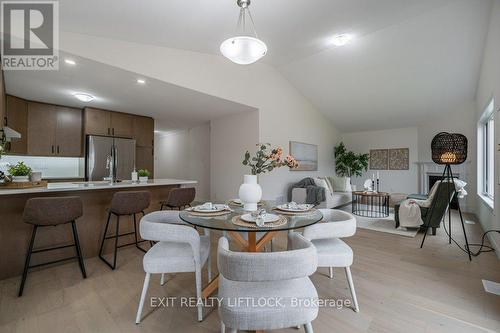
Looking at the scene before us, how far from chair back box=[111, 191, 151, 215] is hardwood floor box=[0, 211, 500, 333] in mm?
619

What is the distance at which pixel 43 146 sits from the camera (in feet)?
13.1

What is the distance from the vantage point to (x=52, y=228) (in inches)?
98.7

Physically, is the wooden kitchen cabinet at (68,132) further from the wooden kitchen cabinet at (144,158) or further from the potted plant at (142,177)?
the potted plant at (142,177)

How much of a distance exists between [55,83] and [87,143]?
1394 millimetres

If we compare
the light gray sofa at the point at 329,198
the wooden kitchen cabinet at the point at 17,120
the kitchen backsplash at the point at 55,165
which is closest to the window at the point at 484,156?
the light gray sofa at the point at 329,198

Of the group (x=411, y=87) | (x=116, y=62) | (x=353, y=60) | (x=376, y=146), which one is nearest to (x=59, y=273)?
(x=116, y=62)

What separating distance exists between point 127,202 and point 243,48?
2130 millimetres

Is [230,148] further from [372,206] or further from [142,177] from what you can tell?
[372,206]

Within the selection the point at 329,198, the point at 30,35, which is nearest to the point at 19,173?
the point at 30,35

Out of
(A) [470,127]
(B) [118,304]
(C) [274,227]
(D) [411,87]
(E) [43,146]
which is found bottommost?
(B) [118,304]

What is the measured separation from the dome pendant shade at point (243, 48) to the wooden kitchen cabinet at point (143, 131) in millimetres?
3662

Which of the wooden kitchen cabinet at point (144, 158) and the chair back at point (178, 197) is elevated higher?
the wooden kitchen cabinet at point (144, 158)

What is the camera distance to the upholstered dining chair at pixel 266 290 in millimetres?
973

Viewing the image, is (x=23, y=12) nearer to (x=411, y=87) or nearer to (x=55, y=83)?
(x=55, y=83)
